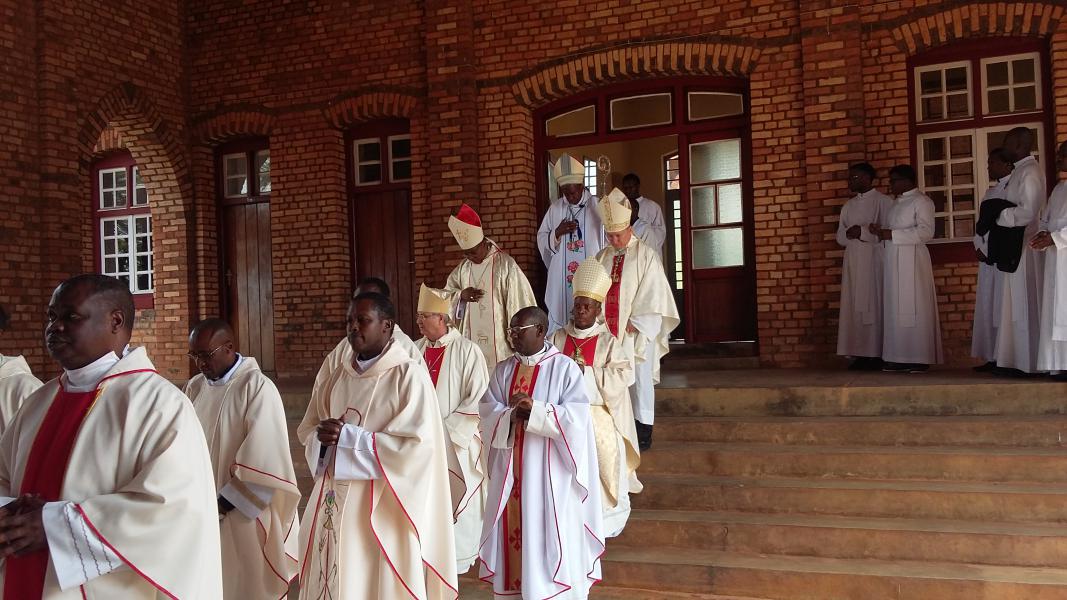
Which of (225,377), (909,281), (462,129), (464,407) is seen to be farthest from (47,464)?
(462,129)

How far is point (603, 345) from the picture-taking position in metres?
5.71

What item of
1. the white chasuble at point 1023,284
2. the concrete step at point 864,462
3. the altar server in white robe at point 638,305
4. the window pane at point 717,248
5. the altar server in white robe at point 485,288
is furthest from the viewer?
the window pane at point 717,248

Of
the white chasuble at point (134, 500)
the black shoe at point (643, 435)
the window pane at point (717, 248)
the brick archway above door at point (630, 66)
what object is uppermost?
the brick archway above door at point (630, 66)

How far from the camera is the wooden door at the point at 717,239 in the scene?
10.3 metres

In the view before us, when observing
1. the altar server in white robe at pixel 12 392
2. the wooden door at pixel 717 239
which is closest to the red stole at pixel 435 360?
the altar server in white robe at pixel 12 392

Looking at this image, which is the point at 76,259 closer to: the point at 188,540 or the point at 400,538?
the point at 400,538

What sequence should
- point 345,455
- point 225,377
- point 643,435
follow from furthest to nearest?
1. point 643,435
2. point 225,377
3. point 345,455

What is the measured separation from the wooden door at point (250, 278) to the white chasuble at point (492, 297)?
5.22 meters

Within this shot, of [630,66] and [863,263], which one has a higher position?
[630,66]

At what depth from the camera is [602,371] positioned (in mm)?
5684

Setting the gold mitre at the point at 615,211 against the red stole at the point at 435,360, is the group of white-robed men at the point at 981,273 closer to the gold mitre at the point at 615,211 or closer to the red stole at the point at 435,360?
the gold mitre at the point at 615,211

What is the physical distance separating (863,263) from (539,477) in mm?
5284

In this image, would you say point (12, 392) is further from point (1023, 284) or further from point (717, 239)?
point (717, 239)

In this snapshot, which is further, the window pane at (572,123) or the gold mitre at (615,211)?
the window pane at (572,123)
